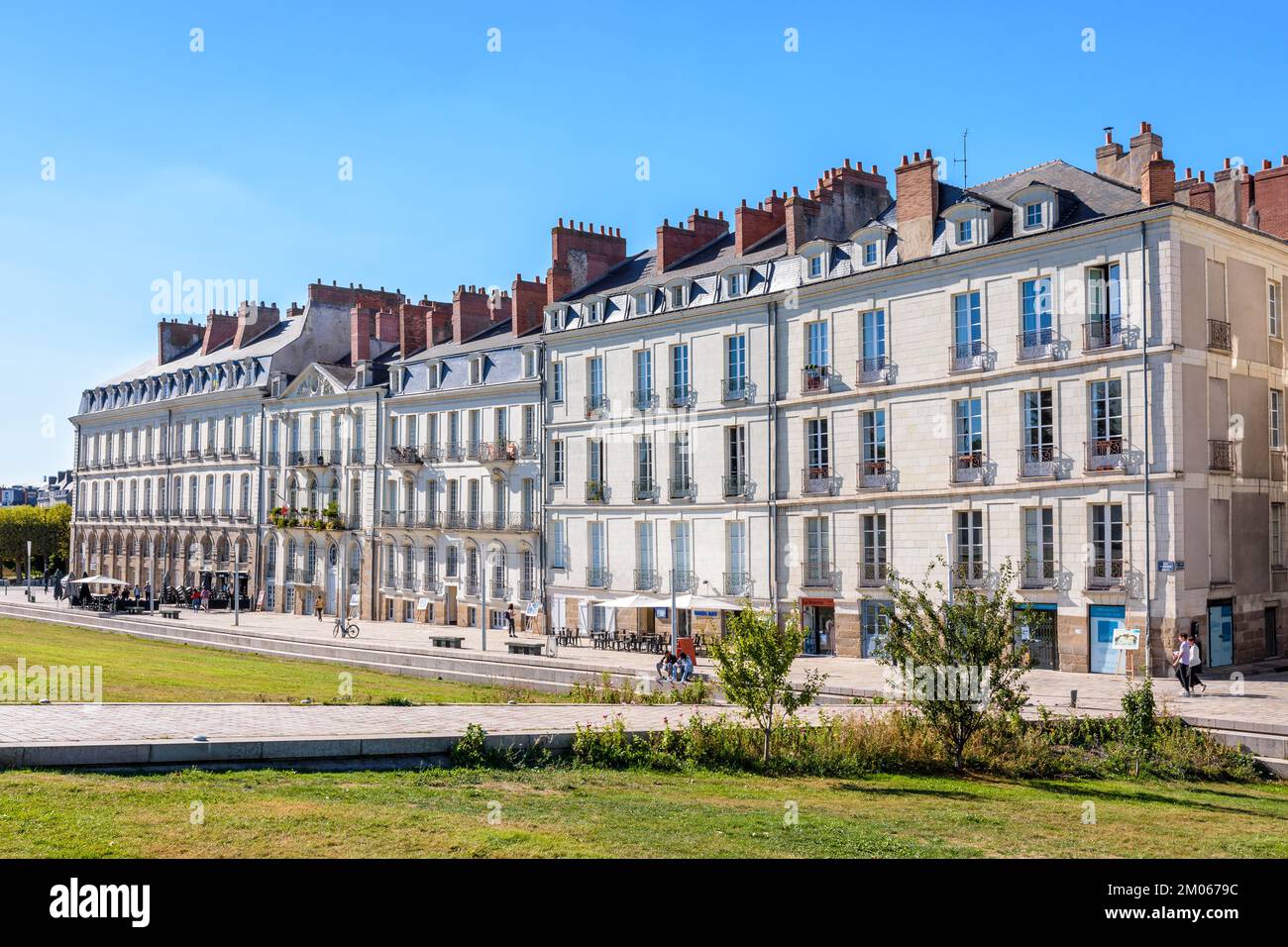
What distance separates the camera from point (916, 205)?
1475 inches

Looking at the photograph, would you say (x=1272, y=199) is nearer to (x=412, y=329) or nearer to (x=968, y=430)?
(x=968, y=430)

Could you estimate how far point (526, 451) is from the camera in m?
52.0

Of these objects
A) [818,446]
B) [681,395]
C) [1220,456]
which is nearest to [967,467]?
[818,446]

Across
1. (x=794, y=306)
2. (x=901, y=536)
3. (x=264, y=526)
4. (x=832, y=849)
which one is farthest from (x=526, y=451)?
(x=832, y=849)

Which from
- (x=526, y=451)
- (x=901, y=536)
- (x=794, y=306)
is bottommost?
(x=901, y=536)

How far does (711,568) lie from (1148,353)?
17.2 meters

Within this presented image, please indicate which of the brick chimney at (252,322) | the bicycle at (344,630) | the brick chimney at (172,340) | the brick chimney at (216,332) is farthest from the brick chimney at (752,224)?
the brick chimney at (172,340)

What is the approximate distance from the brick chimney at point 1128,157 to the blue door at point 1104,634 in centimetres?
1299

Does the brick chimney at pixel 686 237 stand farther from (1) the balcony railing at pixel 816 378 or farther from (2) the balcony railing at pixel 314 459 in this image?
(2) the balcony railing at pixel 314 459

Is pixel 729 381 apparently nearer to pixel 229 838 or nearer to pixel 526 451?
pixel 526 451

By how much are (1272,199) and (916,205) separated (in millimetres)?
10774

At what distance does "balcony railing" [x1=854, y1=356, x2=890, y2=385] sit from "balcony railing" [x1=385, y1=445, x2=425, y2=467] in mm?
25533
